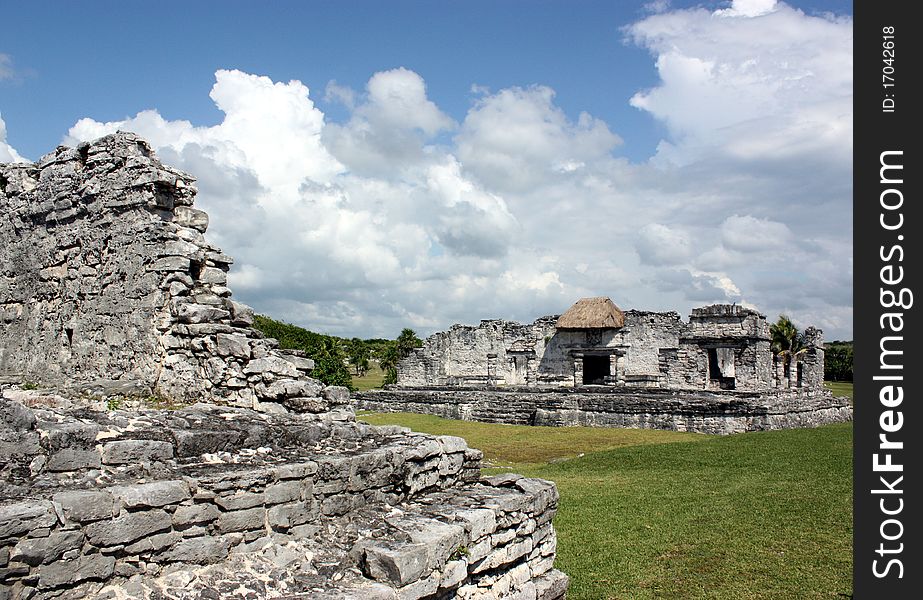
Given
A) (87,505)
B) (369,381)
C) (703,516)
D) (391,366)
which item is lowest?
(369,381)

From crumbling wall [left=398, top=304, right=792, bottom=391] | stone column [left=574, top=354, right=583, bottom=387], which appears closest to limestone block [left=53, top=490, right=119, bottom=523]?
crumbling wall [left=398, top=304, right=792, bottom=391]

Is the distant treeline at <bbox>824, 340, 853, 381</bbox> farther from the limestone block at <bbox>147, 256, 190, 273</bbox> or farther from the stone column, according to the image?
the limestone block at <bbox>147, 256, 190, 273</bbox>

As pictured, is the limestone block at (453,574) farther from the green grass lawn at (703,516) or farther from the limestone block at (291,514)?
the green grass lawn at (703,516)

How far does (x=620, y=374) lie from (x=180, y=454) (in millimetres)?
25758

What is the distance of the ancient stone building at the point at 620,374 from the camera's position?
21.0m

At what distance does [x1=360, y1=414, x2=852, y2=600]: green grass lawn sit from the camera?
6594 millimetres

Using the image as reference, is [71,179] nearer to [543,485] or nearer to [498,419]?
[543,485]

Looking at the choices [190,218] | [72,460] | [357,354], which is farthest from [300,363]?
[357,354]

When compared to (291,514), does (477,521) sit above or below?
below

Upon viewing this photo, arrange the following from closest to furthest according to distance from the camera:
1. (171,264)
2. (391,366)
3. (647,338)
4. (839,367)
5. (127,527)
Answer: (127,527), (171,264), (647,338), (391,366), (839,367)

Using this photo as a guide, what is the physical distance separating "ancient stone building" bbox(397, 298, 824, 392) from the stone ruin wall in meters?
20.7

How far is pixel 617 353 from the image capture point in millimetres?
29203

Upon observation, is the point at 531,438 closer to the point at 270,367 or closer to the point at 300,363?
the point at 300,363

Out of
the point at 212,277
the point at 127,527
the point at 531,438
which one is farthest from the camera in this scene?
the point at 531,438
